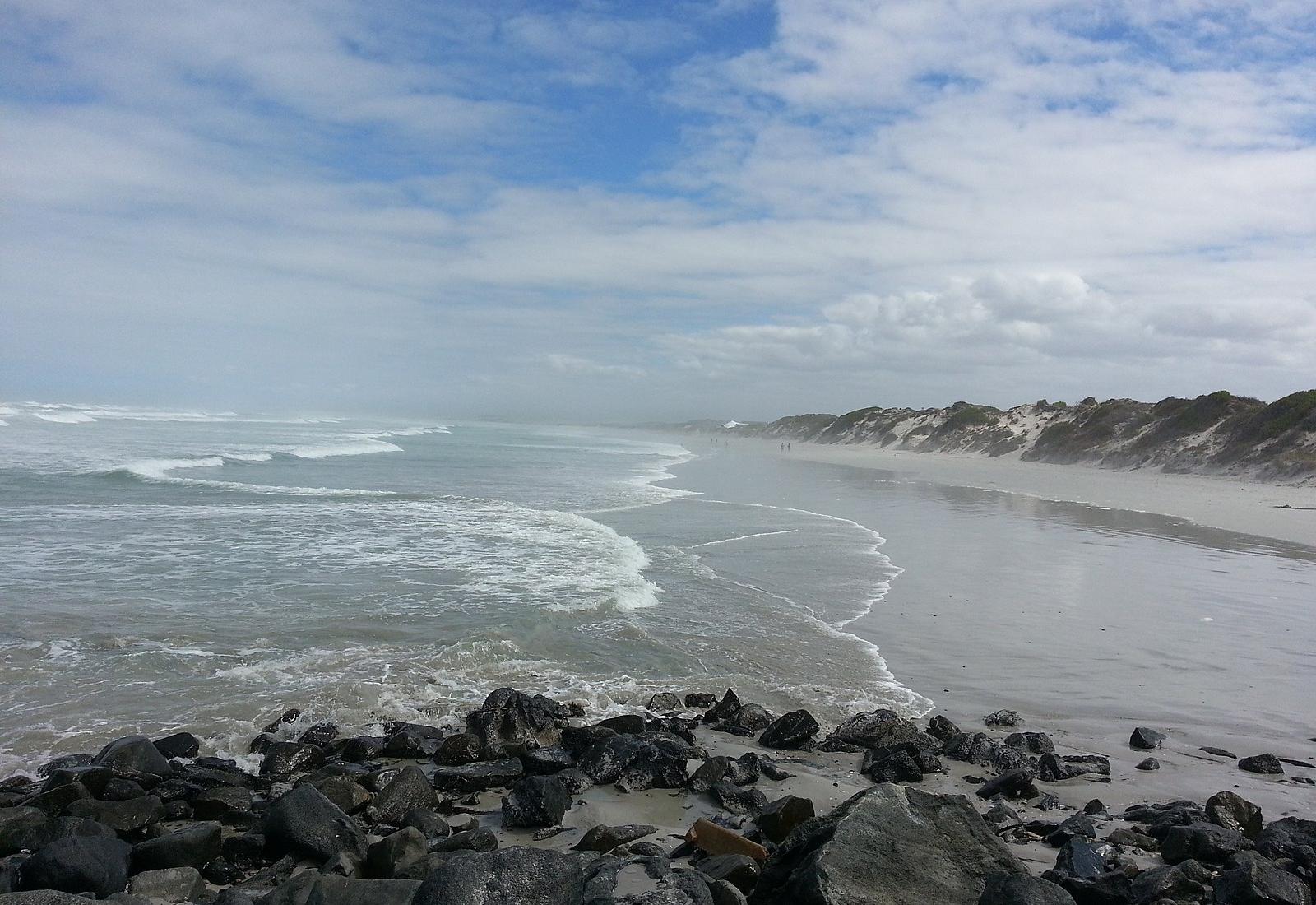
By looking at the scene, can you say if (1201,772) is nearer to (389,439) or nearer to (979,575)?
Result: (979,575)

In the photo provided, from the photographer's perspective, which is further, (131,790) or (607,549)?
(607,549)

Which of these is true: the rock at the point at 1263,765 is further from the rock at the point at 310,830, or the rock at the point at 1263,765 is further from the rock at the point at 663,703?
the rock at the point at 310,830

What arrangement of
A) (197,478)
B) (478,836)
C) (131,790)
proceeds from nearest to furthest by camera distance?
(478,836), (131,790), (197,478)

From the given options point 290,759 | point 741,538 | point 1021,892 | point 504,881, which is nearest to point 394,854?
point 504,881

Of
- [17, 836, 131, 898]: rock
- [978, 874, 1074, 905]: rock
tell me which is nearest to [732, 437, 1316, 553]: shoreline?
[978, 874, 1074, 905]: rock

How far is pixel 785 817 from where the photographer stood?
18.6 feet

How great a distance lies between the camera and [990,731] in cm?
820

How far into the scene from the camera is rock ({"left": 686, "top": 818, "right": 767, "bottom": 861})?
17.3 feet

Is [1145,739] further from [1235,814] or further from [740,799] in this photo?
[740,799]

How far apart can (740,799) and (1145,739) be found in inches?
174

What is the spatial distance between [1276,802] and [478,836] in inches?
251

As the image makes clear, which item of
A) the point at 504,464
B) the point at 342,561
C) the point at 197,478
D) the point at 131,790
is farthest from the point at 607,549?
the point at 504,464

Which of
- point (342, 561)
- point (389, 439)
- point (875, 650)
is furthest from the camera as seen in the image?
point (389, 439)

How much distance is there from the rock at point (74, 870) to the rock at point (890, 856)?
3.86 metres
